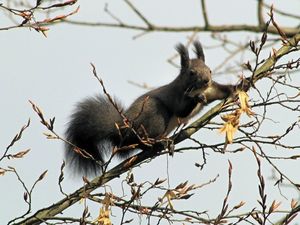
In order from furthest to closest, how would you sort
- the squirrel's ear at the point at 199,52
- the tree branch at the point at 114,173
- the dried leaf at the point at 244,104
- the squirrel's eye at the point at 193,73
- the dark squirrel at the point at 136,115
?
1. the squirrel's ear at the point at 199,52
2. the squirrel's eye at the point at 193,73
3. the dark squirrel at the point at 136,115
4. the tree branch at the point at 114,173
5. the dried leaf at the point at 244,104

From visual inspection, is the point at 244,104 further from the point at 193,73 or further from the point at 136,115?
the point at 193,73

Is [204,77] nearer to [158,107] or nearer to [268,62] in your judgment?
[158,107]

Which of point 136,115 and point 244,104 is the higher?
point 136,115

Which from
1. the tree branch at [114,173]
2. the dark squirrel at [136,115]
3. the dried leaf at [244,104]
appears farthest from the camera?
the dark squirrel at [136,115]

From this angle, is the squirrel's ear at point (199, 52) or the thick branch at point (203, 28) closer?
the thick branch at point (203, 28)

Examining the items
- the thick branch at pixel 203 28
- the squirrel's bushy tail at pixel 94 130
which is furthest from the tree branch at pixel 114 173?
the squirrel's bushy tail at pixel 94 130

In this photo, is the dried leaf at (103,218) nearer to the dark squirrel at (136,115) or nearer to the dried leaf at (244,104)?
the dried leaf at (244,104)

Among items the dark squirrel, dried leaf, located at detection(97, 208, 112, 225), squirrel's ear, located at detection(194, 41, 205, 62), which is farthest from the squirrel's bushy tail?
dried leaf, located at detection(97, 208, 112, 225)

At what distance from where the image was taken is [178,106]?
527 centimetres

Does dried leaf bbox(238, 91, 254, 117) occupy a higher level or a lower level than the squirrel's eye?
lower

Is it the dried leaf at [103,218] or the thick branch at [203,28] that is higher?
the thick branch at [203,28]

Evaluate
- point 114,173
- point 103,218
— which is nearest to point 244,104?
point 103,218

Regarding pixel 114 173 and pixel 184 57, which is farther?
pixel 184 57

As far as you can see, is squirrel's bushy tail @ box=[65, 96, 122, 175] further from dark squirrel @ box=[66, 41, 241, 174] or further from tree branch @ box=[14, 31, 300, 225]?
tree branch @ box=[14, 31, 300, 225]
